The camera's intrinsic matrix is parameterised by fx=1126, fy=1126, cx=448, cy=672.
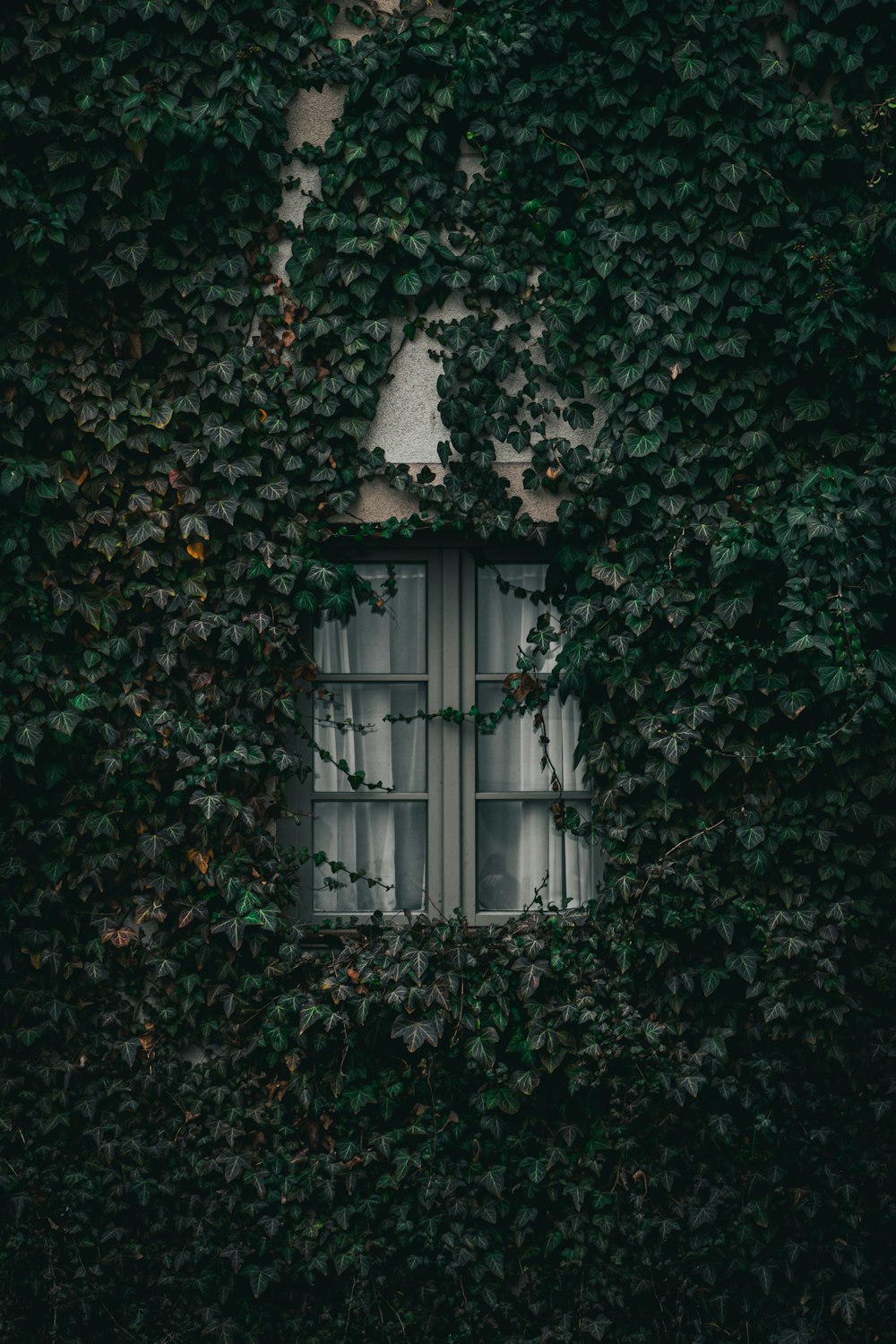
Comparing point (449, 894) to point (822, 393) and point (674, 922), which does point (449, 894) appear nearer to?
point (674, 922)

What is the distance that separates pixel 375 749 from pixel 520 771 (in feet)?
2.01

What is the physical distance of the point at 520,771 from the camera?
15.5 ft

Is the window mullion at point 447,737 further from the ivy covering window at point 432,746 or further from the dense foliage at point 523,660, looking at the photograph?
the dense foliage at point 523,660

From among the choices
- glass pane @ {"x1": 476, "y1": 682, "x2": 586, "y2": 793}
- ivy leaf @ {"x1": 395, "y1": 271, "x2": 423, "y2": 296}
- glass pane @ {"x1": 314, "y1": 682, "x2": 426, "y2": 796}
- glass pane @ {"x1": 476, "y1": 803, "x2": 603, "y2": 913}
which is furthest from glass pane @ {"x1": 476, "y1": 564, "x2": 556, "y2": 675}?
ivy leaf @ {"x1": 395, "y1": 271, "x2": 423, "y2": 296}

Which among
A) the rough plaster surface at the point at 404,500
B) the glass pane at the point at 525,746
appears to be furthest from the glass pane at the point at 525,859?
the rough plaster surface at the point at 404,500

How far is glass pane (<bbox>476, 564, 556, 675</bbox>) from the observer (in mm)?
4730

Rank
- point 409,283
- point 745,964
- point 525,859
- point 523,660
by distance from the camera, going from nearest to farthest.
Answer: point 745,964 → point 409,283 → point 523,660 → point 525,859

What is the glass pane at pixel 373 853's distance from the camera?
4695mm

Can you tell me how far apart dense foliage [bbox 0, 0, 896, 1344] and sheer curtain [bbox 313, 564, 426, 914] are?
0.22 m

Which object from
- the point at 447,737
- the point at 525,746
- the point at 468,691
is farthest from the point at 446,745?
the point at 525,746

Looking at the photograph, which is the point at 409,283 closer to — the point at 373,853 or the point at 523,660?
the point at 523,660

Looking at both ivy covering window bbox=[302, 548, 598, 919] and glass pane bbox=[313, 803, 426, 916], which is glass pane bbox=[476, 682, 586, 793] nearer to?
ivy covering window bbox=[302, 548, 598, 919]

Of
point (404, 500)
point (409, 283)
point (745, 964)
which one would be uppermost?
point (409, 283)

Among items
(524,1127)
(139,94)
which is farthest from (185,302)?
(524,1127)
